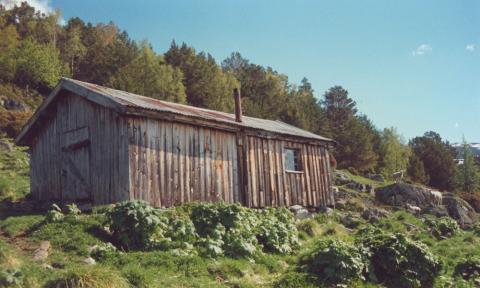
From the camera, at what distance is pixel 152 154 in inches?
606

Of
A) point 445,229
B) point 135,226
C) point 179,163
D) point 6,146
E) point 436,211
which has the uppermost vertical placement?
point 6,146

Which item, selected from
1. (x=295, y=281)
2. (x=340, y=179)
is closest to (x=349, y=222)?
(x=295, y=281)

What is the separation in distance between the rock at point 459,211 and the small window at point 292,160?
11258 millimetres

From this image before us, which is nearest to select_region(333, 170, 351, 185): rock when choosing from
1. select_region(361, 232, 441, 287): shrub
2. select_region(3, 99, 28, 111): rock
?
select_region(361, 232, 441, 287): shrub

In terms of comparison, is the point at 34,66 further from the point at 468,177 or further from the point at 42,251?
the point at 468,177

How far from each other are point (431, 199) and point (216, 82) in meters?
34.5

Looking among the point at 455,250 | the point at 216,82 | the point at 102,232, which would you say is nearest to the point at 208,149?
the point at 102,232

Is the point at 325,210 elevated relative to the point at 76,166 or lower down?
lower down

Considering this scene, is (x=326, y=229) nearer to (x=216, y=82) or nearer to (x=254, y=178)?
(x=254, y=178)

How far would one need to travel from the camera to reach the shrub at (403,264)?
417 inches

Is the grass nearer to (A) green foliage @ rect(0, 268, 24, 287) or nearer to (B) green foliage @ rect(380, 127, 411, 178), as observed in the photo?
(A) green foliage @ rect(0, 268, 24, 287)

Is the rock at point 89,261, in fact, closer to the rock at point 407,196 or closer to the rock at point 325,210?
the rock at point 325,210

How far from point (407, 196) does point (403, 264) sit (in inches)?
807

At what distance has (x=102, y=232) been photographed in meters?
11.2
